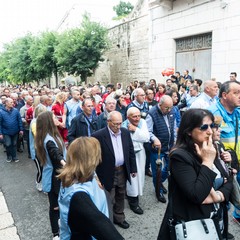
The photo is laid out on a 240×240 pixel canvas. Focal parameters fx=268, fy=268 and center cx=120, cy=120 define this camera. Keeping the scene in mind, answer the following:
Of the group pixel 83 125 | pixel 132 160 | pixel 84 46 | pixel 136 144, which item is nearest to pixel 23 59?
pixel 84 46

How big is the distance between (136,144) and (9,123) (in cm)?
456

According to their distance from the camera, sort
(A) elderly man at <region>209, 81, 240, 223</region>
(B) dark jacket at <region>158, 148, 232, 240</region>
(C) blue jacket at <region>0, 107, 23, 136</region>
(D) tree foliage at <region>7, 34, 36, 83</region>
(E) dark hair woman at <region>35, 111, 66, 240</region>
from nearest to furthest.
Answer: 1. (B) dark jacket at <region>158, 148, 232, 240</region>
2. (A) elderly man at <region>209, 81, 240, 223</region>
3. (E) dark hair woman at <region>35, 111, 66, 240</region>
4. (C) blue jacket at <region>0, 107, 23, 136</region>
5. (D) tree foliage at <region>7, 34, 36, 83</region>

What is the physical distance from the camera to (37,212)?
4.48m

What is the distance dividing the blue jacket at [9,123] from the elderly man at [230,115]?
5.94 meters

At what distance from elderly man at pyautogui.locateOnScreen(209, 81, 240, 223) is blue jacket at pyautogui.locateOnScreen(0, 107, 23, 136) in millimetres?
5937

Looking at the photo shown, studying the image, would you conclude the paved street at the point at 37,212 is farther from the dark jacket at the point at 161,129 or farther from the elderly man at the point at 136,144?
the dark jacket at the point at 161,129

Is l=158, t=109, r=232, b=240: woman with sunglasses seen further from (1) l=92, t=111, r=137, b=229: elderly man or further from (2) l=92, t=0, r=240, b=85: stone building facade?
(2) l=92, t=0, r=240, b=85: stone building facade

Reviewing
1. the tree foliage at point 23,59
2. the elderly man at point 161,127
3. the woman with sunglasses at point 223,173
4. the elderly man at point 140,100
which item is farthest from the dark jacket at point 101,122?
the tree foliage at point 23,59

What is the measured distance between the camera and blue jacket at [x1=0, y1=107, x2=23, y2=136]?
739 cm

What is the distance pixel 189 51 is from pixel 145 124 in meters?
9.00

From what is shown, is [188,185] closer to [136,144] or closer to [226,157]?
[226,157]

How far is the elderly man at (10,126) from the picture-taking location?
7.41 m

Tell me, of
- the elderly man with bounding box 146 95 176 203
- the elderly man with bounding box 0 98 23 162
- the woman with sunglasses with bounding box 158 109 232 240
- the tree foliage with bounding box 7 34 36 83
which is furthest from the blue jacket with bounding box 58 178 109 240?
the tree foliage with bounding box 7 34 36 83

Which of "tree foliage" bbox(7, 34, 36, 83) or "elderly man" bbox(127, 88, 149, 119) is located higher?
"tree foliage" bbox(7, 34, 36, 83)
